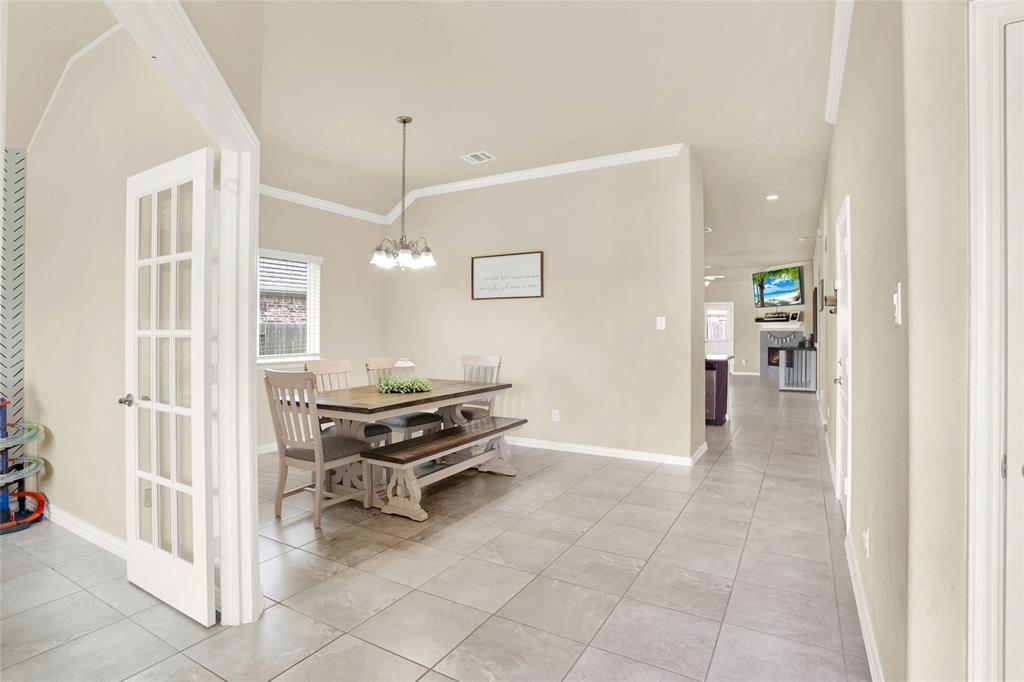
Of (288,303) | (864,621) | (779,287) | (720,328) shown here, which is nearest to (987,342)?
(864,621)

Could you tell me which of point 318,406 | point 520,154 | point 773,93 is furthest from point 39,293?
point 773,93

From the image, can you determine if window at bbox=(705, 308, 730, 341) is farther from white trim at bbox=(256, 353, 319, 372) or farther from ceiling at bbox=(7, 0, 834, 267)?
white trim at bbox=(256, 353, 319, 372)

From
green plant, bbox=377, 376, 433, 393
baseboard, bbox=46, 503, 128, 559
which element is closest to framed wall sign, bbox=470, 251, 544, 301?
green plant, bbox=377, 376, 433, 393

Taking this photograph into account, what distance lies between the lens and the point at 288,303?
5520mm

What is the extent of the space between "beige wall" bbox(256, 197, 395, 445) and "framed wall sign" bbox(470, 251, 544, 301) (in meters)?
1.31

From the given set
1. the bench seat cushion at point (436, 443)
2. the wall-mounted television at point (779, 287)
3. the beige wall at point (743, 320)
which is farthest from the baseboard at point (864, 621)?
the beige wall at point (743, 320)

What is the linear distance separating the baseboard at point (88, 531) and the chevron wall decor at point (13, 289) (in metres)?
0.61

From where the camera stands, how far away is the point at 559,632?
2.16 m

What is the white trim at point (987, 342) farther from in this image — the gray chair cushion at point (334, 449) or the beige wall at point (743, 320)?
the beige wall at point (743, 320)

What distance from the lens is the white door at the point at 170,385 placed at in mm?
2178

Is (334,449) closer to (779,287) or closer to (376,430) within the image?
(376,430)

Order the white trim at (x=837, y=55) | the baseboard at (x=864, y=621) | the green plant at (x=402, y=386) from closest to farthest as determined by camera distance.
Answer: the baseboard at (x=864, y=621) → the white trim at (x=837, y=55) → the green plant at (x=402, y=386)

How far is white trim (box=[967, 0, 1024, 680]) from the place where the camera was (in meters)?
1.29

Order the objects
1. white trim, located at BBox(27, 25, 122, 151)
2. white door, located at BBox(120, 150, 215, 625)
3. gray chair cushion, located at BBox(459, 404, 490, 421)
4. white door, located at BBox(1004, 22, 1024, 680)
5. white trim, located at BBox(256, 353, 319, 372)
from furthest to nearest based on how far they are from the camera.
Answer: white trim, located at BBox(256, 353, 319, 372) → gray chair cushion, located at BBox(459, 404, 490, 421) → white trim, located at BBox(27, 25, 122, 151) → white door, located at BBox(120, 150, 215, 625) → white door, located at BBox(1004, 22, 1024, 680)
